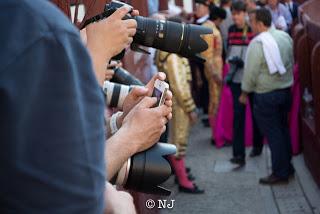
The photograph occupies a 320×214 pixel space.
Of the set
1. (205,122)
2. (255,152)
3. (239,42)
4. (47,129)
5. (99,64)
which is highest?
(47,129)

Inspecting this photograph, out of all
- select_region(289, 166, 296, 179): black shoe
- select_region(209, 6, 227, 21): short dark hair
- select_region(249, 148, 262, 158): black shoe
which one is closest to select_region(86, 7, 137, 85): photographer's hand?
select_region(289, 166, 296, 179): black shoe

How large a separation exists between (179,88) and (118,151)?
4.00 metres

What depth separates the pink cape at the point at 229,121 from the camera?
23.5 ft

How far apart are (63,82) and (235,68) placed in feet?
20.1

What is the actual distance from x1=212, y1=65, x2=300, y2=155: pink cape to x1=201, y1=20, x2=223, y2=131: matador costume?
0.41 ft

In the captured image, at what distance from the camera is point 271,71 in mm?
6258

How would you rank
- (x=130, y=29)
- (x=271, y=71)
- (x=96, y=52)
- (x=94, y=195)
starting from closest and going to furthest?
(x=94, y=195) → (x=96, y=52) → (x=130, y=29) → (x=271, y=71)

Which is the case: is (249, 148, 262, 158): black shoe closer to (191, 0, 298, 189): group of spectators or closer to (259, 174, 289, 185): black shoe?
(191, 0, 298, 189): group of spectators

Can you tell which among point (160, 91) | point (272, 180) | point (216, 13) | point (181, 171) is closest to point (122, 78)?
point (160, 91)

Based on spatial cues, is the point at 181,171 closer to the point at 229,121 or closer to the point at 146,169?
the point at 229,121

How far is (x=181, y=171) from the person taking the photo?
21.1 feet

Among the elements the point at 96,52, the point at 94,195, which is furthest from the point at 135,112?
the point at 94,195

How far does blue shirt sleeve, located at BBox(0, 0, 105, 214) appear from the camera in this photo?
1026mm

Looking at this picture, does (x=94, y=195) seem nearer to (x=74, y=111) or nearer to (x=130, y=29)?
(x=74, y=111)
